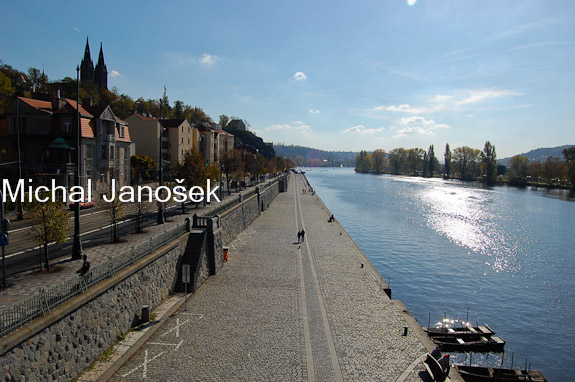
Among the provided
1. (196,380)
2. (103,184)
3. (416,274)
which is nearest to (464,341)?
(416,274)

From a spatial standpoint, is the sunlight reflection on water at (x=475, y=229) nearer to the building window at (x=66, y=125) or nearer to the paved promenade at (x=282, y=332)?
the paved promenade at (x=282, y=332)

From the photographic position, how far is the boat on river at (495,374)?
690 inches

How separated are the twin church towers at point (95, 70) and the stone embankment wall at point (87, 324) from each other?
99.7m

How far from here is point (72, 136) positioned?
127ft

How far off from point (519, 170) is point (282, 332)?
175 meters

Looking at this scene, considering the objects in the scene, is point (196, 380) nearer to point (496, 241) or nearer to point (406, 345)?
point (406, 345)

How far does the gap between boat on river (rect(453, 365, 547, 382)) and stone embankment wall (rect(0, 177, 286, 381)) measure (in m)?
14.3

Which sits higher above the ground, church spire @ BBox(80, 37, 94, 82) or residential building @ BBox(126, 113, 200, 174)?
church spire @ BBox(80, 37, 94, 82)

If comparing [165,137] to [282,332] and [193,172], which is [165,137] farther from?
[282,332]

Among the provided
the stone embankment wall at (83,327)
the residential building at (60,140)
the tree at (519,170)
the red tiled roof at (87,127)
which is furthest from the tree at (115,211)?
the tree at (519,170)

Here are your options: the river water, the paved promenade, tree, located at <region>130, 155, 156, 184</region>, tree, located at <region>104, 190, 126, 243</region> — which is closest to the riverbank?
the paved promenade

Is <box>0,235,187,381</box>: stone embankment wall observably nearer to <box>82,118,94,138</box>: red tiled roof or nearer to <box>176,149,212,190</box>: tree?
<box>176,149,212,190</box>: tree

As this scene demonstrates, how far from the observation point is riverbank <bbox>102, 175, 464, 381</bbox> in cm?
1291

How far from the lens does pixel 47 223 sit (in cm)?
1539
